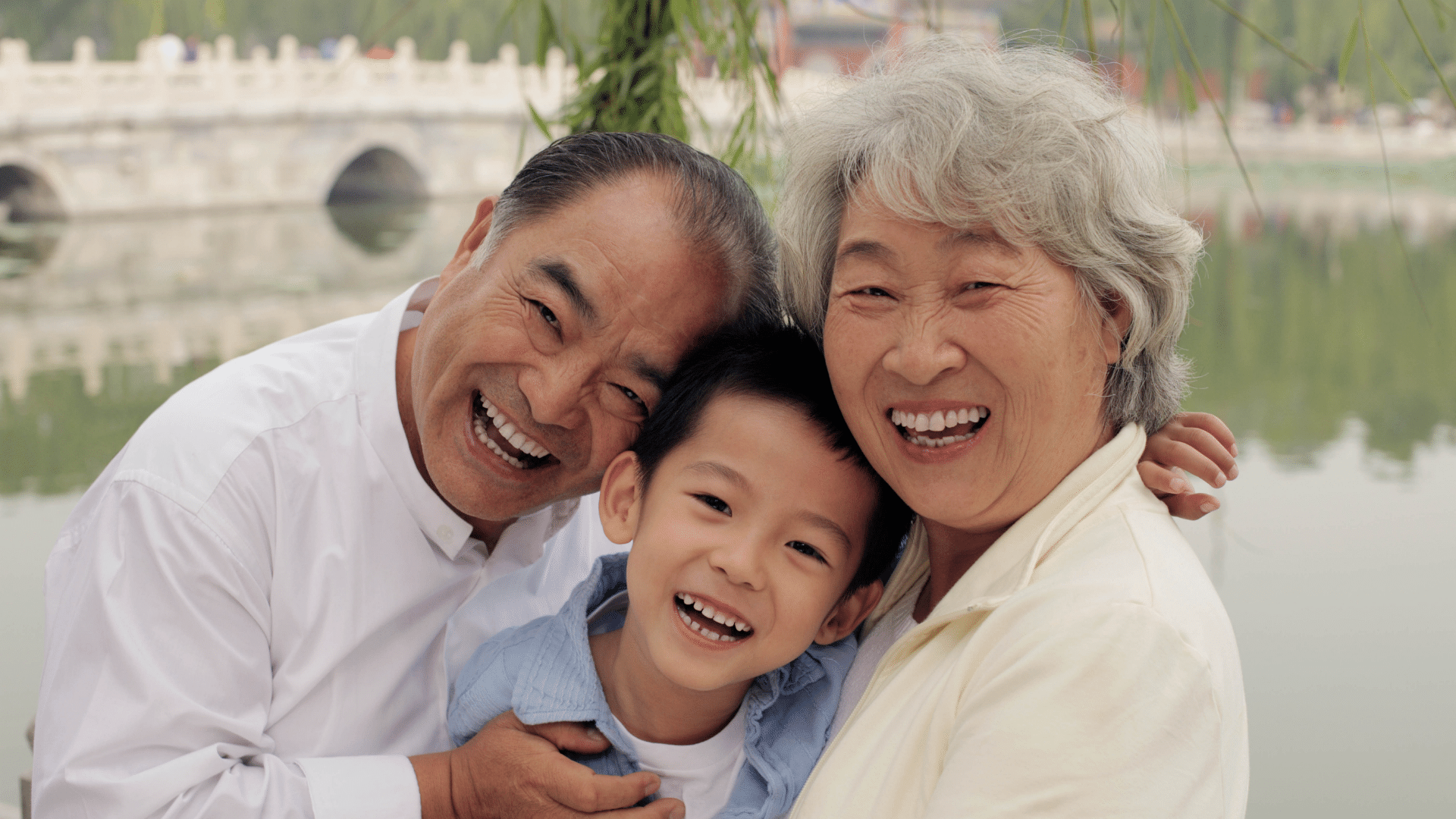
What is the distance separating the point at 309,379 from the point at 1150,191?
96 cm

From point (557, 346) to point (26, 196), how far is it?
16.3 m

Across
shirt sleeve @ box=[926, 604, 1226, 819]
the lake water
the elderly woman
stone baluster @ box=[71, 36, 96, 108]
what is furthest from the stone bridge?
shirt sleeve @ box=[926, 604, 1226, 819]

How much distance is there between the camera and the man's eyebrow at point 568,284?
4.41 ft

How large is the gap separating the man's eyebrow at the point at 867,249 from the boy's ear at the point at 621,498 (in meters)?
0.38

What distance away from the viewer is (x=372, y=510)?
1.46 meters

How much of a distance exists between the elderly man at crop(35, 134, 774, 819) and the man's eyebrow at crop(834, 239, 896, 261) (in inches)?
10.8

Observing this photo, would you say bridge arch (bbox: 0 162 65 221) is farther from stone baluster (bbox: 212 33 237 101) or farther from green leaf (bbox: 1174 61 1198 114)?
green leaf (bbox: 1174 61 1198 114)

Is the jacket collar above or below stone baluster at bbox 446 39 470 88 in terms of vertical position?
above

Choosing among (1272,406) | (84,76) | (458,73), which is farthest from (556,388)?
(458,73)

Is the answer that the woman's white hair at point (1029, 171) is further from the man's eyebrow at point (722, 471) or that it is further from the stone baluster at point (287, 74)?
the stone baluster at point (287, 74)

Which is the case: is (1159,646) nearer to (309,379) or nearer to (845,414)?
(845,414)

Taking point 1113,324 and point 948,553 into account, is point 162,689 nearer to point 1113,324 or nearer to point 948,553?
point 948,553

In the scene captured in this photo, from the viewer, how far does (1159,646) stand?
0.93 meters

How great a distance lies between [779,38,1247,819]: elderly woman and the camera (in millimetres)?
934
